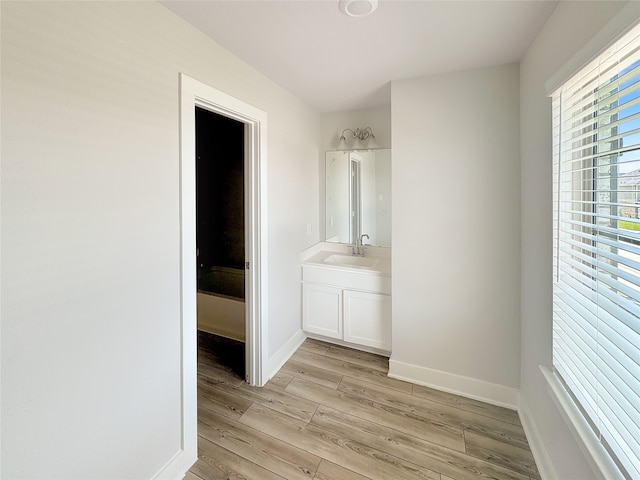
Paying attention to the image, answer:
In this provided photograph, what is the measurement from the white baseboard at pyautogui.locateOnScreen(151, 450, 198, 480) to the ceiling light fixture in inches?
96.2

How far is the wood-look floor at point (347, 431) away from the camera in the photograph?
157 cm

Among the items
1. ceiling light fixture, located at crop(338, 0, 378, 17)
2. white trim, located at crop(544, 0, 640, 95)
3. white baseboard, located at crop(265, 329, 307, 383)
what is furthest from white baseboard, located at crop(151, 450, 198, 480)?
white trim, located at crop(544, 0, 640, 95)

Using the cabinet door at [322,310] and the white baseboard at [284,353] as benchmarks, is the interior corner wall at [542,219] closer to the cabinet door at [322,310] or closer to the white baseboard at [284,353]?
the cabinet door at [322,310]

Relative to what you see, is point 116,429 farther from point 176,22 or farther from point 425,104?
point 425,104

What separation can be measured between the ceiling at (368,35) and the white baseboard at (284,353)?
2306 mm

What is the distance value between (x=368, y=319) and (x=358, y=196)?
4.33 feet

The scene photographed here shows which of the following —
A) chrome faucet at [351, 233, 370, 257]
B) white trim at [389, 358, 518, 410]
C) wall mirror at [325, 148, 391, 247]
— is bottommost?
white trim at [389, 358, 518, 410]

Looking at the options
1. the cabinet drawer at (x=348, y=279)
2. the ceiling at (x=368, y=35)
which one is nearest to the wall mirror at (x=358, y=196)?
the cabinet drawer at (x=348, y=279)

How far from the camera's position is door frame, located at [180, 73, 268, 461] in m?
1.52

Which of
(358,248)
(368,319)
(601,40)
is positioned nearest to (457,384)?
(368,319)

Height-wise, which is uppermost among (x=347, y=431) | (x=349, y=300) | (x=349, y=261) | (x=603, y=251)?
(x=603, y=251)

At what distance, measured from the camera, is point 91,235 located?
1.11m

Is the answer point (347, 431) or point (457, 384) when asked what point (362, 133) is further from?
point (347, 431)

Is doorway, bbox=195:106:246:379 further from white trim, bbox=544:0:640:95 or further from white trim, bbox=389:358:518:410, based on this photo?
white trim, bbox=544:0:640:95
